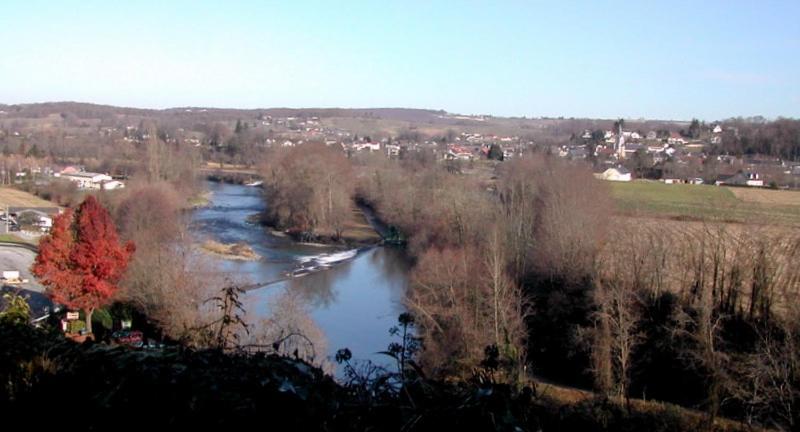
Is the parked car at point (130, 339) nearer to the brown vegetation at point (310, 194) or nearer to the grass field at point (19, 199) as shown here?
the brown vegetation at point (310, 194)

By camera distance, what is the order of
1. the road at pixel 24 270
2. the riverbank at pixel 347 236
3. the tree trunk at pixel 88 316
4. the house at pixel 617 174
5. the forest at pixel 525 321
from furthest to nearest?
1. the house at pixel 617 174
2. the riverbank at pixel 347 236
3. the road at pixel 24 270
4. the tree trunk at pixel 88 316
5. the forest at pixel 525 321

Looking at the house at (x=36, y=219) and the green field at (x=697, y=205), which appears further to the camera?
the house at (x=36, y=219)

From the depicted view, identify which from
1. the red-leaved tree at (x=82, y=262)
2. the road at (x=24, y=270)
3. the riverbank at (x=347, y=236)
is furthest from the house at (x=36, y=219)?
the red-leaved tree at (x=82, y=262)

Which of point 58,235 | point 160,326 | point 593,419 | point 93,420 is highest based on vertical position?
point 93,420

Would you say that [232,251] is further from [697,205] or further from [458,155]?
[458,155]

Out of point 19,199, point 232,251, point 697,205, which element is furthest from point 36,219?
point 697,205

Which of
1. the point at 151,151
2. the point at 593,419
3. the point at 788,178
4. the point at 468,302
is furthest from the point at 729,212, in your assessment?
the point at 151,151

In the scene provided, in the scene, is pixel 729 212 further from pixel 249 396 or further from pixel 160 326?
pixel 249 396
